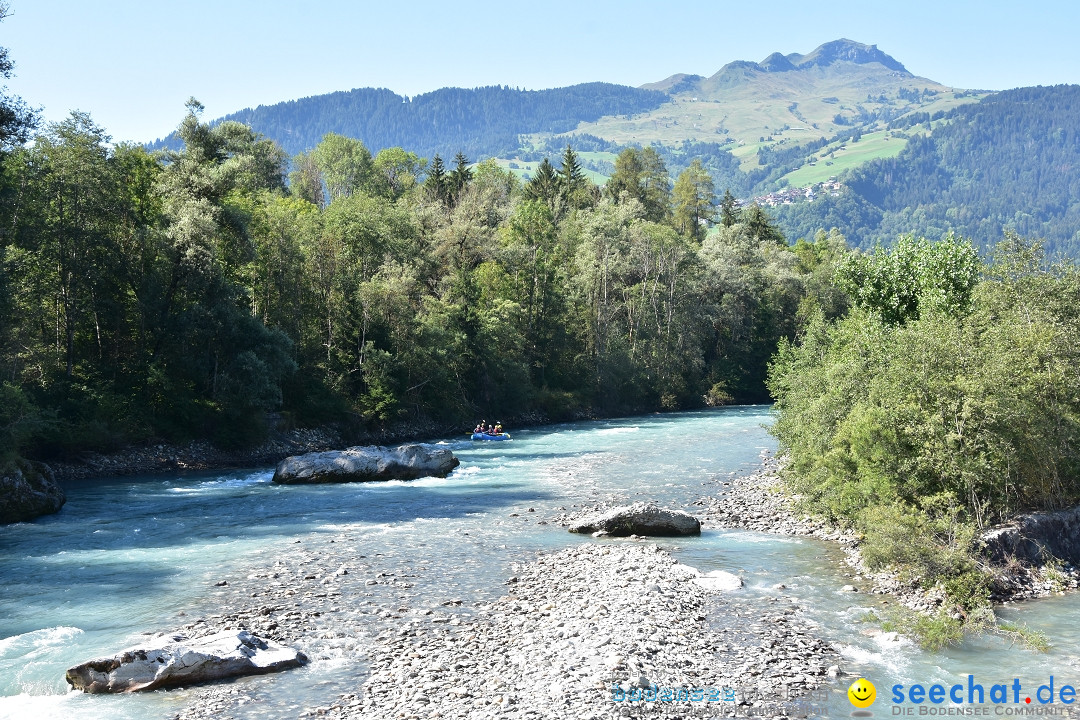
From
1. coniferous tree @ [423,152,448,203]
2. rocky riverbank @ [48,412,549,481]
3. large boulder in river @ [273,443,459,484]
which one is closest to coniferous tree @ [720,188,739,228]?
coniferous tree @ [423,152,448,203]

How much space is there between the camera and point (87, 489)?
3606cm

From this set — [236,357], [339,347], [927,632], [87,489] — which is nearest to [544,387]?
[339,347]

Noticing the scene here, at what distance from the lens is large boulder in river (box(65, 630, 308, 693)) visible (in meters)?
14.6

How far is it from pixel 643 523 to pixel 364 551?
9.04 m

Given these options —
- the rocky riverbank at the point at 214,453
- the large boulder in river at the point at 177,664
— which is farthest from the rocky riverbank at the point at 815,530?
the rocky riverbank at the point at 214,453

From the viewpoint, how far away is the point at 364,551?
24422mm

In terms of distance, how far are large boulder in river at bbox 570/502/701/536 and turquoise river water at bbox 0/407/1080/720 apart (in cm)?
91

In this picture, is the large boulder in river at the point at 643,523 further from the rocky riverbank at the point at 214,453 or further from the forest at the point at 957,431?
the rocky riverbank at the point at 214,453

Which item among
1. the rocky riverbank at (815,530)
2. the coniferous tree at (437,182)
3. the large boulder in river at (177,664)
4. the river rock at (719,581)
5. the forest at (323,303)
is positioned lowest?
the rocky riverbank at (815,530)

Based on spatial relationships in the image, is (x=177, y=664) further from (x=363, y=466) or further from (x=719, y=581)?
(x=363, y=466)

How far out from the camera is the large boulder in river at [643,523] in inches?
1036

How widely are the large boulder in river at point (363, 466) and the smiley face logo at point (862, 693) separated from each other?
27125 mm

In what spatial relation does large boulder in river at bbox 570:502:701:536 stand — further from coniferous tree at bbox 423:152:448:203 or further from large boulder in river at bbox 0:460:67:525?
coniferous tree at bbox 423:152:448:203

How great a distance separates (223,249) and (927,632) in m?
44.9
